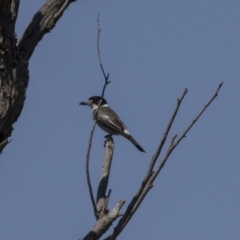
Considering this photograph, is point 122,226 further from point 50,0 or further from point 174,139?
point 50,0

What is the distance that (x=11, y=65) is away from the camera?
496 centimetres

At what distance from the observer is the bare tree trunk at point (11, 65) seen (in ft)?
15.5

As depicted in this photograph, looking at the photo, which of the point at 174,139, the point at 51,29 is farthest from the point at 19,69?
the point at 174,139

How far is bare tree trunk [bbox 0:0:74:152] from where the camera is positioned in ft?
15.5

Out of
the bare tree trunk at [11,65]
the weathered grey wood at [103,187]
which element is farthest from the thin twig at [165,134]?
the bare tree trunk at [11,65]

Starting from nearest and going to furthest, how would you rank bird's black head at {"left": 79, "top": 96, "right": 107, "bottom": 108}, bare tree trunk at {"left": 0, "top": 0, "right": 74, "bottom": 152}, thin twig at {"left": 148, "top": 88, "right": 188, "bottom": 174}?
thin twig at {"left": 148, "top": 88, "right": 188, "bottom": 174} < bare tree trunk at {"left": 0, "top": 0, "right": 74, "bottom": 152} < bird's black head at {"left": 79, "top": 96, "right": 107, "bottom": 108}

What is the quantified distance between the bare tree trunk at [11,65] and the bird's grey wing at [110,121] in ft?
25.2

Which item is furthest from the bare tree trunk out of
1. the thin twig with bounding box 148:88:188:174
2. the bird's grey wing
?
the bird's grey wing

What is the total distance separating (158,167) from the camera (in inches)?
134

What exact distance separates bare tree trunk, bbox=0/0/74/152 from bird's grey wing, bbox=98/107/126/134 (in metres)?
7.68

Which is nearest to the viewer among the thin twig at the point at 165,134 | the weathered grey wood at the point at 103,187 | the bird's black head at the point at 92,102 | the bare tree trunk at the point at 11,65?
the thin twig at the point at 165,134

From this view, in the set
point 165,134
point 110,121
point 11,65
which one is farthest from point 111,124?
point 165,134

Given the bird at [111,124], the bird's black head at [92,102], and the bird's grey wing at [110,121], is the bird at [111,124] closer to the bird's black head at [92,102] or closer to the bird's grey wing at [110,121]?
the bird's grey wing at [110,121]

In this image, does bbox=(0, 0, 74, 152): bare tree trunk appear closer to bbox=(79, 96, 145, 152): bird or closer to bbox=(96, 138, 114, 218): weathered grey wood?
bbox=(96, 138, 114, 218): weathered grey wood
